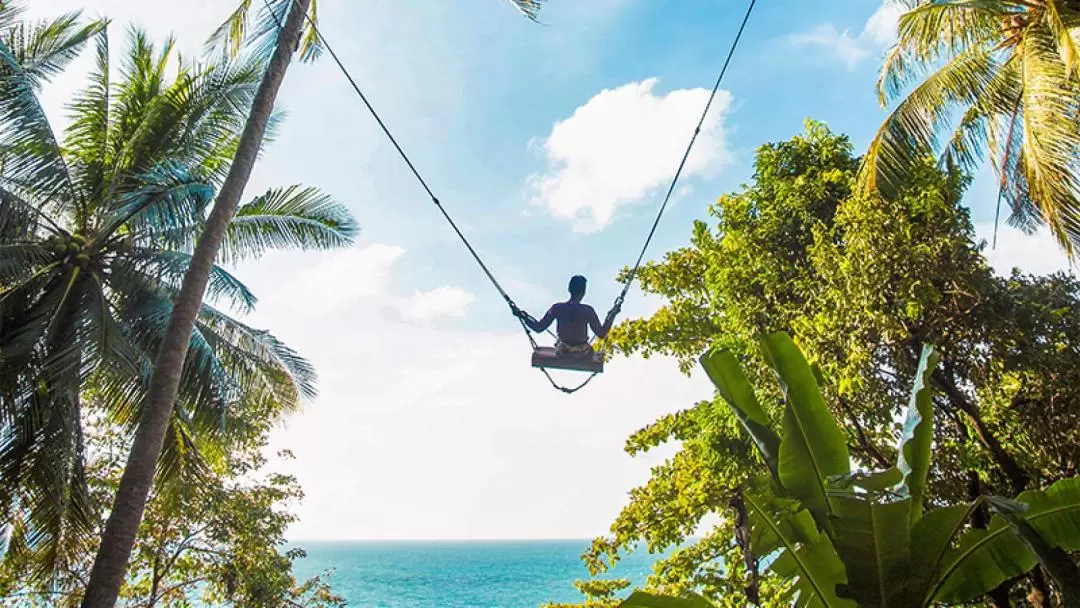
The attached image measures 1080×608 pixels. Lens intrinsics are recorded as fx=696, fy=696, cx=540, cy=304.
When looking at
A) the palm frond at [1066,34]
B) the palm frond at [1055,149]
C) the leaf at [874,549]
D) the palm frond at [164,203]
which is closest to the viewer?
the leaf at [874,549]

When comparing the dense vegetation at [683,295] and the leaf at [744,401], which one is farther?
the dense vegetation at [683,295]

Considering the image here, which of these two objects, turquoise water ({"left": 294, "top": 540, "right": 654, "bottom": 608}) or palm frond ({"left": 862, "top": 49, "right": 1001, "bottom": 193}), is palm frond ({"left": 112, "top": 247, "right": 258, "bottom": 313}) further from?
turquoise water ({"left": 294, "top": 540, "right": 654, "bottom": 608})

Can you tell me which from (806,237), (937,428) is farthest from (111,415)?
(937,428)

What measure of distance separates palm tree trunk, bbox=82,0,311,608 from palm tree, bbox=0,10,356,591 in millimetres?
1486

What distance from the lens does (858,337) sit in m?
6.49

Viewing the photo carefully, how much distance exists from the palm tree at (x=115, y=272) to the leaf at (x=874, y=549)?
6.08m

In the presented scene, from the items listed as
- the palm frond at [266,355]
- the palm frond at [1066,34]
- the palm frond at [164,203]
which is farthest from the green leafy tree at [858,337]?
the palm frond at [164,203]

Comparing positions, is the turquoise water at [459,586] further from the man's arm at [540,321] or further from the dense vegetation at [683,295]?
the man's arm at [540,321]

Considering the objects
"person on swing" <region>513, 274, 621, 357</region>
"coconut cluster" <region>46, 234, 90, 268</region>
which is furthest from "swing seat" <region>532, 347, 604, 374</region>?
"coconut cluster" <region>46, 234, 90, 268</region>

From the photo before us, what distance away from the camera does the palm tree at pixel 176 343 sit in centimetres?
392

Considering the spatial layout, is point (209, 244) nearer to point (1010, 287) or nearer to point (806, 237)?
point (806, 237)

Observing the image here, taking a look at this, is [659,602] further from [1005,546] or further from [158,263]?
[158,263]

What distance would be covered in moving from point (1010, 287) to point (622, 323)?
434 cm

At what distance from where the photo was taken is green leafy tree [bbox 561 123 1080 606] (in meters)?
6.46
